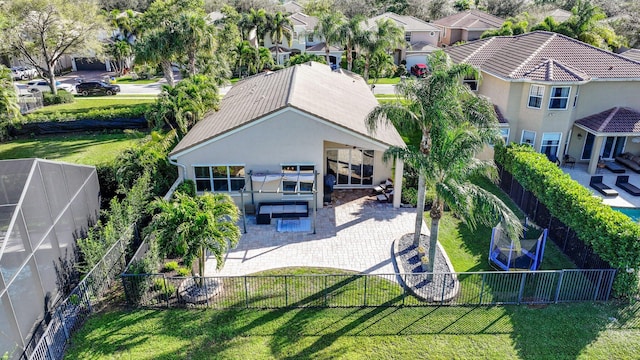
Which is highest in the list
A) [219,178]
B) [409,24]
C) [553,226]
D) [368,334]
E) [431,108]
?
[409,24]

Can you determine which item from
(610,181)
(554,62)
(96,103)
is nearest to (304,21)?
(96,103)

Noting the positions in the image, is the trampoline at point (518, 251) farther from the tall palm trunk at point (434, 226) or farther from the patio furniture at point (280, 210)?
the patio furniture at point (280, 210)

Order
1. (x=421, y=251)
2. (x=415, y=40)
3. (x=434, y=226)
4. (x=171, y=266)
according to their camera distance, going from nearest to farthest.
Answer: (x=434, y=226) → (x=171, y=266) → (x=421, y=251) → (x=415, y=40)

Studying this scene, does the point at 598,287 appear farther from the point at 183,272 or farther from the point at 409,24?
the point at 409,24

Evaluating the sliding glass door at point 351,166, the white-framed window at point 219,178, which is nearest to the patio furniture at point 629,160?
the sliding glass door at point 351,166

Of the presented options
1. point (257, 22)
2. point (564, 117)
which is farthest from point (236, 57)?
point (564, 117)

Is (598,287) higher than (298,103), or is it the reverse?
(298,103)

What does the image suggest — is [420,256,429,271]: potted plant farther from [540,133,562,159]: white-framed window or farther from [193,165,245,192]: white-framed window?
[540,133,562,159]: white-framed window

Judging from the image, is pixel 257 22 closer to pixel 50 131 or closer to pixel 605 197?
pixel 50 131
